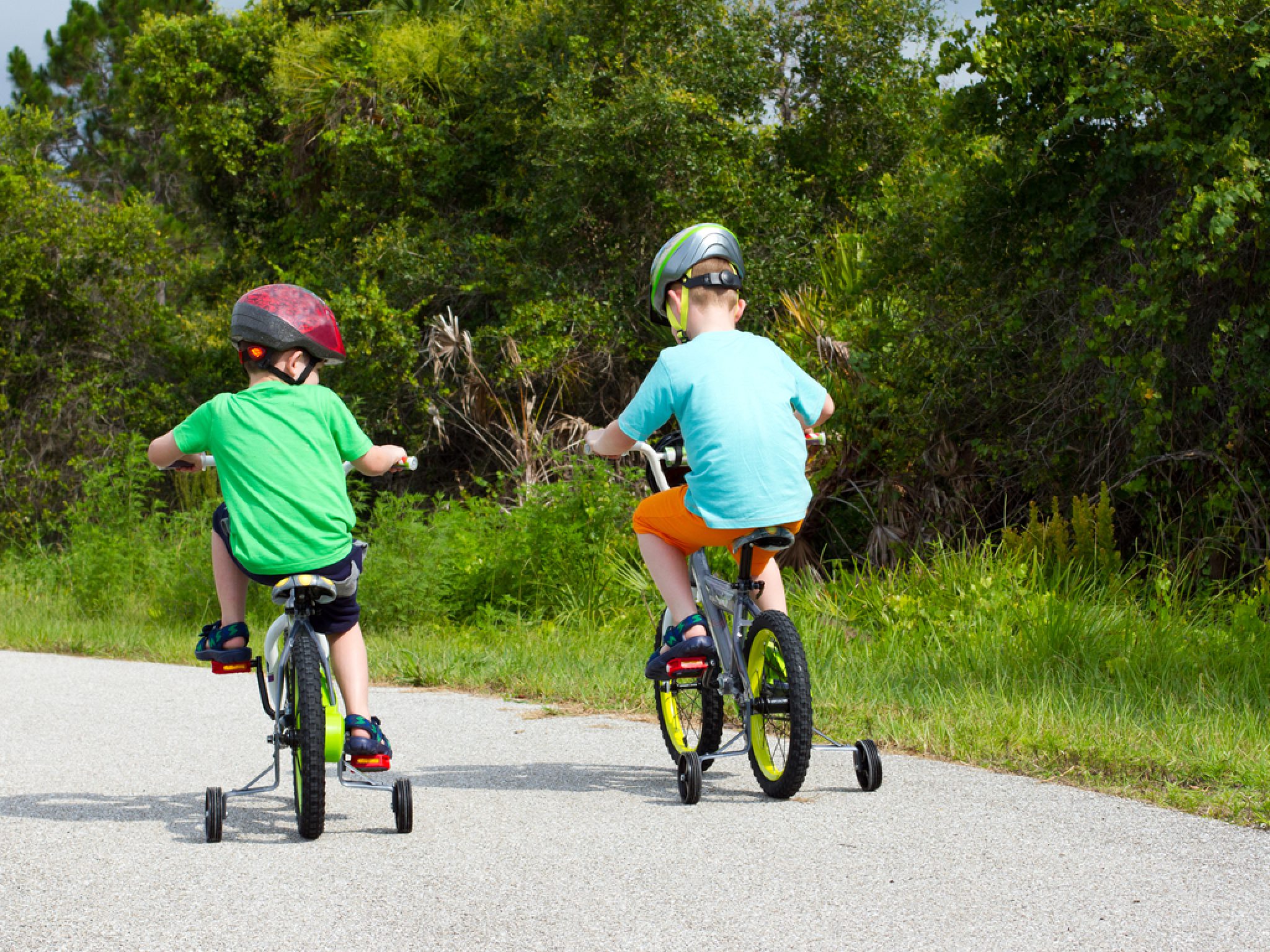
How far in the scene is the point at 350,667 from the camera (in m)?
4.46

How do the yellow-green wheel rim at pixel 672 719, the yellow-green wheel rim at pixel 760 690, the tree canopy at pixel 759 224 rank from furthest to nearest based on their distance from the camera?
1. the tree canopy at pixel 759 224
2. the yellow-green wheel rim at pixel 672 719
3. the yellow-green wheel rim at pixel 760 690

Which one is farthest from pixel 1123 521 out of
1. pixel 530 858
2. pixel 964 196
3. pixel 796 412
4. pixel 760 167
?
pixel 760 167

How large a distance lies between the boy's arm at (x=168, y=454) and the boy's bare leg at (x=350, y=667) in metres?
0.75

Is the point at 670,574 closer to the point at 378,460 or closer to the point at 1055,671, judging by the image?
the point at 378,460

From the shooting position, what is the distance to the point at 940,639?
25.8 ft

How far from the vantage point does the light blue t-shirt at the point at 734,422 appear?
176 inches

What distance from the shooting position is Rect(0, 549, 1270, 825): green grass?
5082 millimetres

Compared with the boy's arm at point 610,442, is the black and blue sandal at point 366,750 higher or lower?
lower

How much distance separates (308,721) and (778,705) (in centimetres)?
155

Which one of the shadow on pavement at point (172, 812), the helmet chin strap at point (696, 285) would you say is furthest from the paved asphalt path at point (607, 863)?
the helmet chin strap at point (696, 285)

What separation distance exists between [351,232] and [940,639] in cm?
1360

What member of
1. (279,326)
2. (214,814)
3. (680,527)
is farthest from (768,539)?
(214,814)

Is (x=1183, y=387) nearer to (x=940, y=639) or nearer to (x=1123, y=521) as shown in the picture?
(x=1123, y=521)

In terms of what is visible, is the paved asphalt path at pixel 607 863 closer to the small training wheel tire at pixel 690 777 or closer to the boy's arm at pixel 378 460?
the small training wheel tire at pixel 690 777
